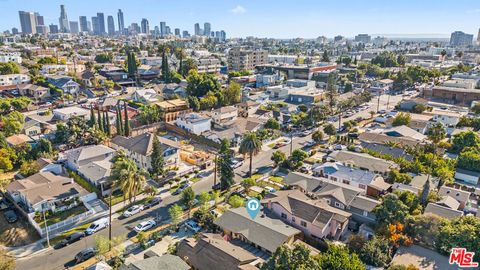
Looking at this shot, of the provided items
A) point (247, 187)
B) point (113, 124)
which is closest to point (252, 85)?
point (113, 124)

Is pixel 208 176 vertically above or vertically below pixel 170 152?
below

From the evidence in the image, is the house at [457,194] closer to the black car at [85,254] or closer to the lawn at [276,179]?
the lawn at [276,179]

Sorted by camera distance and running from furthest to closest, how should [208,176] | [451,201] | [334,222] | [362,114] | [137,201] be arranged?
[362,114], [208,176], [137,201], [451,201], [334,222]

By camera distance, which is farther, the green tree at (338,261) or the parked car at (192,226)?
the parked car at (192,226)

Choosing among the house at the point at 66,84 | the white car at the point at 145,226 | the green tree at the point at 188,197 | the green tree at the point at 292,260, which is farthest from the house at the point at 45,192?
the house at the point at 66,84

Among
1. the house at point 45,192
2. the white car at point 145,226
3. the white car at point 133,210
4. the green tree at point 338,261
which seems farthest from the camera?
the white car at point 133,210

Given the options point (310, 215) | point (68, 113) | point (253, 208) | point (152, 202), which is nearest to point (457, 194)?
point (310, 215)

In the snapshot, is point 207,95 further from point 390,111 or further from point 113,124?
point 390,111

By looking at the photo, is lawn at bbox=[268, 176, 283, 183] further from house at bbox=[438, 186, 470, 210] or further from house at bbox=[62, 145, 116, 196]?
house at bbox=[62, 145, 116, 196]
